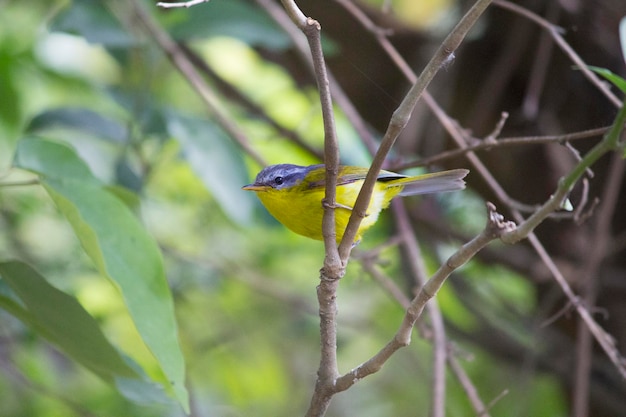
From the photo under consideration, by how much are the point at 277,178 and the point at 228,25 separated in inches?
34.0

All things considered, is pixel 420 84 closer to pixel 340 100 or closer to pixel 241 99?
pixel 340 100

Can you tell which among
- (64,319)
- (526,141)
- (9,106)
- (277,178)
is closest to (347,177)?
(277,178)

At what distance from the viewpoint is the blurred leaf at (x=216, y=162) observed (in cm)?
293

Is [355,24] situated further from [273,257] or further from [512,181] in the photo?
[273,257]

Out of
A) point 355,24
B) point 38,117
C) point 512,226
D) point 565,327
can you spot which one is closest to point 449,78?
point 355,24

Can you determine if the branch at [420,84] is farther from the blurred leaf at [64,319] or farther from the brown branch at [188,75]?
the brown branch at [188,75]

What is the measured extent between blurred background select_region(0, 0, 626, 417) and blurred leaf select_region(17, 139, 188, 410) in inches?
33.4

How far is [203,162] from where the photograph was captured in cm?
297

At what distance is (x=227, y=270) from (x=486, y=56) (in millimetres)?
1618

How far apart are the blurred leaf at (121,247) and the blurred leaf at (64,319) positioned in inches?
4.9

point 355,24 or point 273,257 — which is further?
point 273,257

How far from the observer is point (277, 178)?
2682 mm

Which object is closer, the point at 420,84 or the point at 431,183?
the point at 420,84

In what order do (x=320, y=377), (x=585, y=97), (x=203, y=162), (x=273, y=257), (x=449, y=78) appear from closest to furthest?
(x=320, y=377) < (x=203, y=162) < (x=585, y=97) < (x=449, y=78) < (x=273, y=257)
